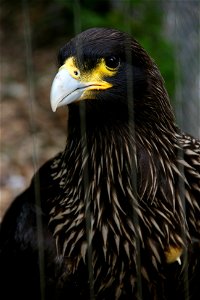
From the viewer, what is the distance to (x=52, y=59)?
21.0ft

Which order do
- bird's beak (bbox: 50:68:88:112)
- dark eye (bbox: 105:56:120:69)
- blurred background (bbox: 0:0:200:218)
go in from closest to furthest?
bird's beak (bbox: 50:68:88:112) < dark eye (bbox: 105:56:120:69) < blurred background (bbox: 0:0:200:218)

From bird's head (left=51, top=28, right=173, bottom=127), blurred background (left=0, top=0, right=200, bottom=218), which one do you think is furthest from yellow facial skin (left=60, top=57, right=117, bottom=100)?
blurred background (left=0, top=0, right=200, bottom=218)

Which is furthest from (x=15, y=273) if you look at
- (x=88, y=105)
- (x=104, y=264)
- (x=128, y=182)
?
(x=88, y=105)

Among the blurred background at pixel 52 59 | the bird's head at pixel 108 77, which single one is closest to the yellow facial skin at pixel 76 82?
the bird's head at pixel 108 77

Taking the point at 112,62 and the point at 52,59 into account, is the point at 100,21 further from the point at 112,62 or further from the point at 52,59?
the point at 112,62

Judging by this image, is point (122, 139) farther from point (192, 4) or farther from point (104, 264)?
point (192, 4)

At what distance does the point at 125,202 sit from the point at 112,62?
54cm

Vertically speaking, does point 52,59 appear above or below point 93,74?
above

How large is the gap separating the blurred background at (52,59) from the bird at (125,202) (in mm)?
1264

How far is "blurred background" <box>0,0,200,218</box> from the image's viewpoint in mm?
4883

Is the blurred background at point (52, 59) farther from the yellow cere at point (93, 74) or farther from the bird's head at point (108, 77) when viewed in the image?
the yellow cere at point (93, 74)

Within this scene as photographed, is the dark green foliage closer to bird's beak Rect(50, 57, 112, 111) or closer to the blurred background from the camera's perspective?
the blurred background

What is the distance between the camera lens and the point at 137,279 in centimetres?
277

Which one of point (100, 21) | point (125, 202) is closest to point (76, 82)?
point (125, 202)
